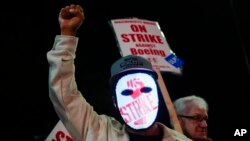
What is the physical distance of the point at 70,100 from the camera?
7.39 ft

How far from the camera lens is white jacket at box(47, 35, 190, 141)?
2227mm

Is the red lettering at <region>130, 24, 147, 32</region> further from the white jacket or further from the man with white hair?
the white jacket

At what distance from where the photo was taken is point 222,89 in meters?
8.88

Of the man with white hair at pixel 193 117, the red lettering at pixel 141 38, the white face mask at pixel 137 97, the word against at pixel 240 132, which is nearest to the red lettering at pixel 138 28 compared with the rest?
the red lettering at pixel 141 38

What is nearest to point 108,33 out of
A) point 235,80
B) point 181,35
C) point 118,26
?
point 181,35

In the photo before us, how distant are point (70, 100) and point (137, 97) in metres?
0.37

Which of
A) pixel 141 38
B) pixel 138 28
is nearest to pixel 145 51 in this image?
pixel 141 38

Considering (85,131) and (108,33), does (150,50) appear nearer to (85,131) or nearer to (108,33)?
(85,131)

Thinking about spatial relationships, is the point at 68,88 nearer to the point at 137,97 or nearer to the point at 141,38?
the point at 137,97

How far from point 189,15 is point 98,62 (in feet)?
6.31

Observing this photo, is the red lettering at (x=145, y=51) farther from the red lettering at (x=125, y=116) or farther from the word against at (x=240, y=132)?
the word against at (x=240, y=132)

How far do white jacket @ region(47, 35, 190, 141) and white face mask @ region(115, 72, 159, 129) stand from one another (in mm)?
122

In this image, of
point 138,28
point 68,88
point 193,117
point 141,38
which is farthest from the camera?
point 138,28

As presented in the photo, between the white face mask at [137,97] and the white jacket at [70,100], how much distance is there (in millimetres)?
122
